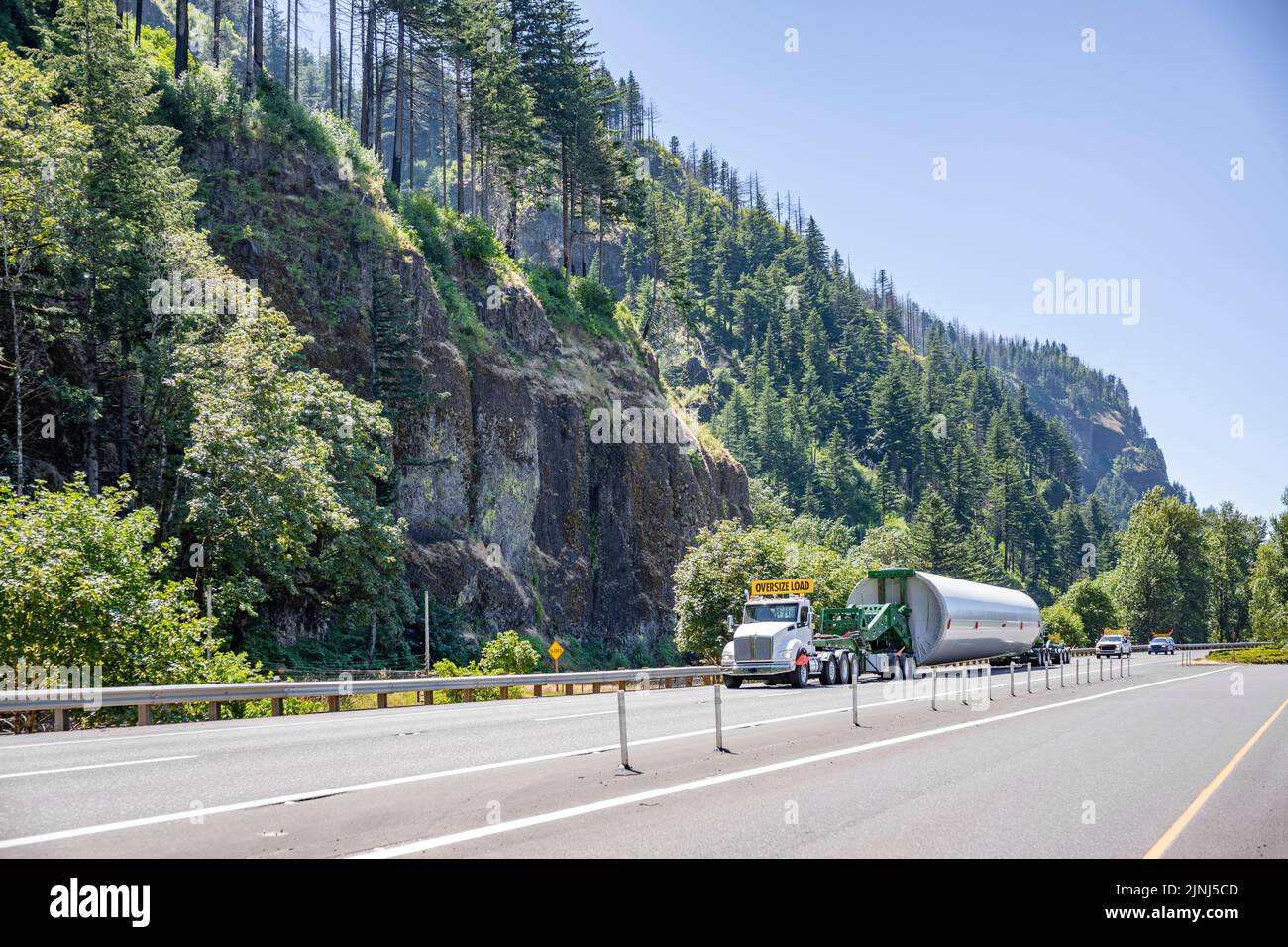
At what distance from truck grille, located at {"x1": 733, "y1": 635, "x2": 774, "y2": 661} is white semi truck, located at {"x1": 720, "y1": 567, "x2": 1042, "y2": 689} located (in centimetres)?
3

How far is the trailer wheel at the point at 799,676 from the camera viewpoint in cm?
3212

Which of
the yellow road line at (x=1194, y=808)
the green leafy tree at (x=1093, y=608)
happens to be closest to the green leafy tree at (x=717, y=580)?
the yellow road line at (x=1194, y=808)

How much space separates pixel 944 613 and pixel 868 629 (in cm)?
314

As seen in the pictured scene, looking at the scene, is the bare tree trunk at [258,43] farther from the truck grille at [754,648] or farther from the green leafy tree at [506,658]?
the truck grille at [754,648]

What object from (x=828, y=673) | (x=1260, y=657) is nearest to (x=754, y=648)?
(x=828, y=673)

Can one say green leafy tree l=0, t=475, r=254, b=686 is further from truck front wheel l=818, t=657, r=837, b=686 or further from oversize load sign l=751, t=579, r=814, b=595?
truck front wheel l=818, t=657, r=837, b=686

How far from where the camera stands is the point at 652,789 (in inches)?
434

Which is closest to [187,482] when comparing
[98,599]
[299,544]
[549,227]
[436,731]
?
[299,544]

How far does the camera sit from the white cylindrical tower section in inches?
1468

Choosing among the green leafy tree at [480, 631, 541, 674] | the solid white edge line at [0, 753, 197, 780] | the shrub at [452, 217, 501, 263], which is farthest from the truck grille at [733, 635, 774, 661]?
the shrub at [452, 217, 501, 263]

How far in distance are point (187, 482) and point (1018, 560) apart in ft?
488

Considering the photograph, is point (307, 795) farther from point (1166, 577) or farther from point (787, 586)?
point (1166, 577)

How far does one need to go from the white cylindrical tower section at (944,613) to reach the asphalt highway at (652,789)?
55.9 feet

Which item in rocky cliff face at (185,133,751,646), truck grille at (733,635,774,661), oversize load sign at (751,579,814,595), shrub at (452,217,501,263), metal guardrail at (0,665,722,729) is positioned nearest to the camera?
metal guardrail at (0,665,722,729)
